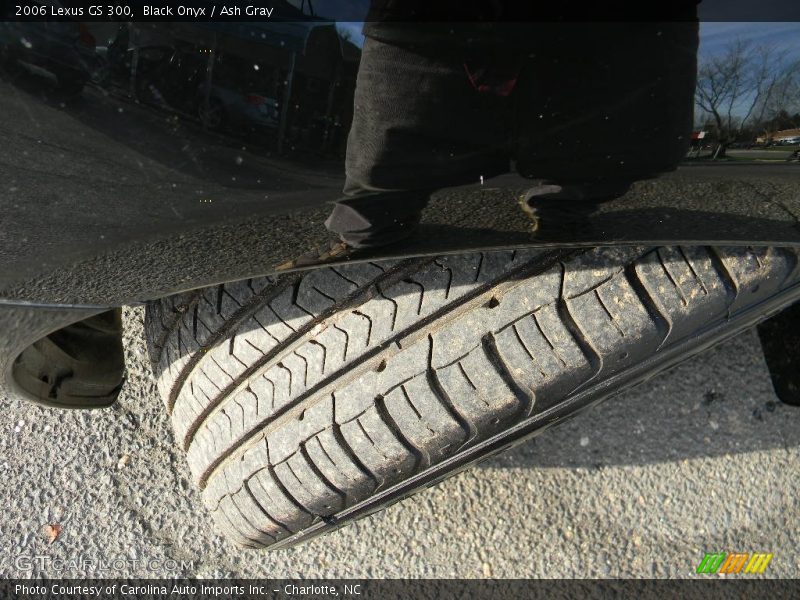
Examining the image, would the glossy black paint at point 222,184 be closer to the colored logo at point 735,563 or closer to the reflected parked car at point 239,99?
the reflected parked car at point 239,99

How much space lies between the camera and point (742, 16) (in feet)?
2.35

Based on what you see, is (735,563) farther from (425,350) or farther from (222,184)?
(222,184)

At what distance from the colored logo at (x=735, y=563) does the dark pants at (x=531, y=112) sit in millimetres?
1253

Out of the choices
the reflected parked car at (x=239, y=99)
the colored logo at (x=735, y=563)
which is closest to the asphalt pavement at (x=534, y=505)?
the colored logo at (x=735, y=563)

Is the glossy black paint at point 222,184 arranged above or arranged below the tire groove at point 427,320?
above

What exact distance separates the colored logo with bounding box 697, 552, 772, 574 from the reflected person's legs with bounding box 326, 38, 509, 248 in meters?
1.33

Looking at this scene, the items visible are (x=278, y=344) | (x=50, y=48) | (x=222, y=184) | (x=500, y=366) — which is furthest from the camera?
(x=278, y=344)

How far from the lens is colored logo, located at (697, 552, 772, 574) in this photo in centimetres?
166

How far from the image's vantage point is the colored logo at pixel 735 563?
1.66 meters

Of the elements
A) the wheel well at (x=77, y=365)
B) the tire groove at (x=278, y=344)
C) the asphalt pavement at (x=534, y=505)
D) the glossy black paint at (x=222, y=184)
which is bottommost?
the asphalt pavement at (x=534, y=505)

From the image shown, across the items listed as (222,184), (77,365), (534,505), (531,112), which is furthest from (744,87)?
(77,365)

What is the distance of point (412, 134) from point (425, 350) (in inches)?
17.9

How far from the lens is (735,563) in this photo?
1.67m

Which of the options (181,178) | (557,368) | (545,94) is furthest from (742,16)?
(181,178)
